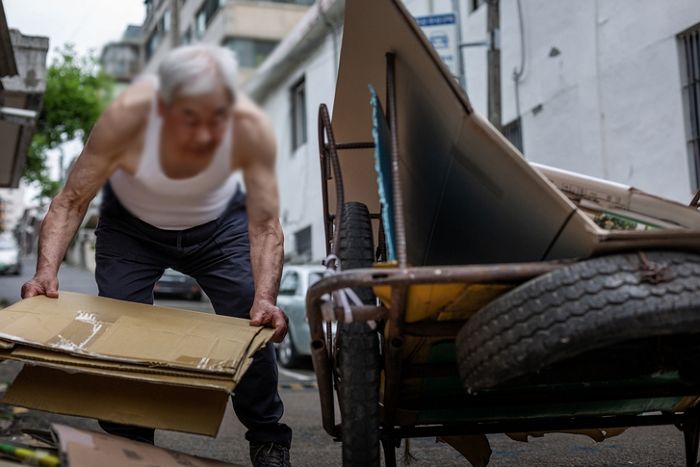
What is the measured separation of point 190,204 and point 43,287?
64 centimetres

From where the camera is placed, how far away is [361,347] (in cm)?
224

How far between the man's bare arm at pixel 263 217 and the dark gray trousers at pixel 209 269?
0.20 metres

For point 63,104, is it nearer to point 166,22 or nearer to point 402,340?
point 166,22

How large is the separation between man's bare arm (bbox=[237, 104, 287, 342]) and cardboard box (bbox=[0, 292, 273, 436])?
9 cm

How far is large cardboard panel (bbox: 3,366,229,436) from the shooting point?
2.37 meters

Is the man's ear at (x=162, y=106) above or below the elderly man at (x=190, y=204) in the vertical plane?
above

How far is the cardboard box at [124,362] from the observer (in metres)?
2.25

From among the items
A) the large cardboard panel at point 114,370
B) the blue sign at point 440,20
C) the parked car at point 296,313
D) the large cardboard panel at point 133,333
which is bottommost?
the parked car at point 296,313

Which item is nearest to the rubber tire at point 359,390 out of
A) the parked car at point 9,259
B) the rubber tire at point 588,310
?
the rubber tire at point 588,310

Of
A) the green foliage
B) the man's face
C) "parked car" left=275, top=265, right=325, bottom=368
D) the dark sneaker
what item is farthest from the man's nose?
"parked car" left=275, top=265, right=325, bottom=368

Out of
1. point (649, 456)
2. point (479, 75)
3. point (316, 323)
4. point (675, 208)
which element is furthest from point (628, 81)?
point (316, 323)

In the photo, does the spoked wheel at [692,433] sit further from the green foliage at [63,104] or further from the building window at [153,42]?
the green foliage at [63,104]

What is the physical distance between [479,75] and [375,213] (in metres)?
8.75

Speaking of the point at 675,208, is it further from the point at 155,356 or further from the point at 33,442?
the point at 33,442
